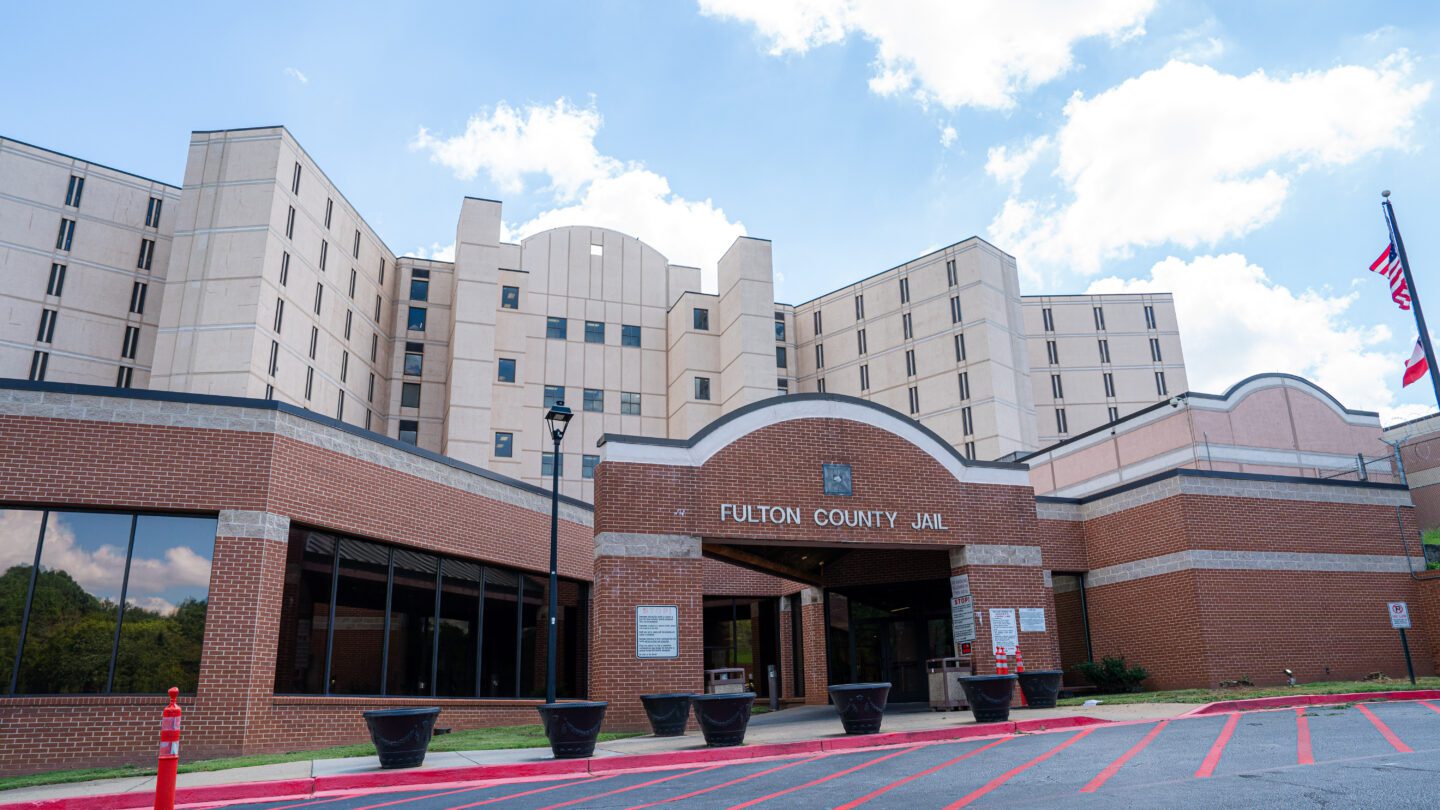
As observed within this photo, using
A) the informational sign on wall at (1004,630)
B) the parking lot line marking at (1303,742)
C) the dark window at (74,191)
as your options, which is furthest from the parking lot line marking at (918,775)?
the dark window at (74,191)

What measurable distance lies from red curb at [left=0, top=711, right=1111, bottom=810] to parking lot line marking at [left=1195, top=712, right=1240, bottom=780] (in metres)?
2.23

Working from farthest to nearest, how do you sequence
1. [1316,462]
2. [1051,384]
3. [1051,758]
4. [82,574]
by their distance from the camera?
[1051,384] < [1316,462] < [82,574] < [1051,758]

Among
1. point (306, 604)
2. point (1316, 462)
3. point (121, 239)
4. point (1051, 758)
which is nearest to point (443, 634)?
point (306, 604)

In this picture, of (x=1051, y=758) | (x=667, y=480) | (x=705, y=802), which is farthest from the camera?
(x=667, y=480)

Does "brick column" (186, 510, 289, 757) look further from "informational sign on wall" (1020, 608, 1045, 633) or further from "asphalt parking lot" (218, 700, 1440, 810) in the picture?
"informational sign on wall" (1020, 608, 1045, 633)

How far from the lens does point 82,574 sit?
17.6 metres

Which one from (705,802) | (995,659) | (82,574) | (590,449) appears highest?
(590,449)

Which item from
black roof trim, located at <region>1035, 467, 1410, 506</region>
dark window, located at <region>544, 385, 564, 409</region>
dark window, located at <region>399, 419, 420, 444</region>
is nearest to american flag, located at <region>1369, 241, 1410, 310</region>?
black roof trim, located at <region>1035, 467, 1410, 506</region>

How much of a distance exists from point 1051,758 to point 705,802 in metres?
5.10

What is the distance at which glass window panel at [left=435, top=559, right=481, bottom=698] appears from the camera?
22891 mm

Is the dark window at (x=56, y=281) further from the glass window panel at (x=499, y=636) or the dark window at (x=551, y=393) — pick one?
the glass window panel at (x=499, y=636)

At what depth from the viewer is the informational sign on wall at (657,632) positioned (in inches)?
822

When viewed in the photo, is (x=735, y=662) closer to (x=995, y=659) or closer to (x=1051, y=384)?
(x=995, y=659)

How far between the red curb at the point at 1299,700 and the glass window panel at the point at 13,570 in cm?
2047
